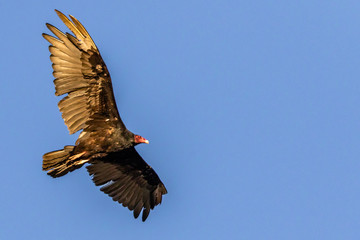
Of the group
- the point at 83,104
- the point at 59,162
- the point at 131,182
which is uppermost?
the point at 83,104

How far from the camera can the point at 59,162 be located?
12984 millimetres

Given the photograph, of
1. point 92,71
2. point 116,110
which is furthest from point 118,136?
point 92,71

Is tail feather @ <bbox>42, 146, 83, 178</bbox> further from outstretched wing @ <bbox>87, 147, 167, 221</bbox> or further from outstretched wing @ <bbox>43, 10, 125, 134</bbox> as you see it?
outstretched wing @ <bbox>87, 147, 167, 221</bbox>

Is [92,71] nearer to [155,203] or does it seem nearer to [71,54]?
[71,54]

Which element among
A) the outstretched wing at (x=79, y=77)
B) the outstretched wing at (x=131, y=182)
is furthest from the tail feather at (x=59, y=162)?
the outstretched wing at (x=131, y=182)

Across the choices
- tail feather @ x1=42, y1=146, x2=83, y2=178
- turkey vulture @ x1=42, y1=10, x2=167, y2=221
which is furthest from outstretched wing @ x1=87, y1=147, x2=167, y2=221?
tail feather @ x1=42, y1=146, x2=83, y2=178

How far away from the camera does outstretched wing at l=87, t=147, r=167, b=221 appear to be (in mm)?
14383

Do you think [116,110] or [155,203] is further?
[155,203]

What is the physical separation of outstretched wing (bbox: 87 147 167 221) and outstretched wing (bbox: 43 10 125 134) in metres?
1.30

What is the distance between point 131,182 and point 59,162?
2.19m

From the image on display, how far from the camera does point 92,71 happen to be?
13172 millimetres

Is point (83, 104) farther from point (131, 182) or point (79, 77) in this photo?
point (131, 182)

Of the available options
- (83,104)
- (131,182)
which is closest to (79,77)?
(83,104)

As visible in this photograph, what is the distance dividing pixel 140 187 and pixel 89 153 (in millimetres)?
1847
